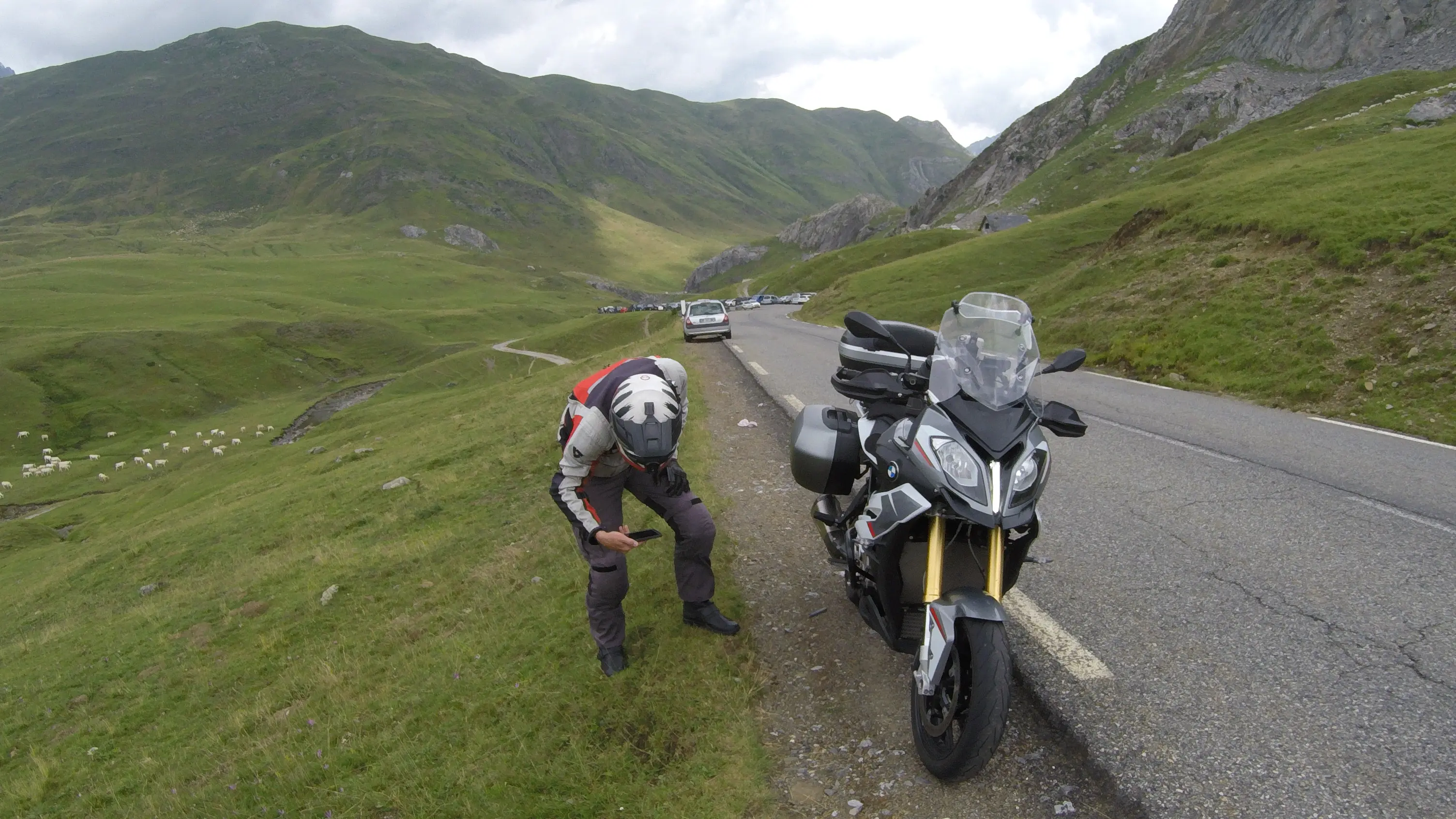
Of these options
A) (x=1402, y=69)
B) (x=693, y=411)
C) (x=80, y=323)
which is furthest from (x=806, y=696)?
(x=80, y=323)

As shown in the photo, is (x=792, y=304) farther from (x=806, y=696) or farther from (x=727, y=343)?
(x=806, y=696)

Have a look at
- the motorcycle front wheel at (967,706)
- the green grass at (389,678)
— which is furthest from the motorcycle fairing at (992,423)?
the green grass at (389,678)

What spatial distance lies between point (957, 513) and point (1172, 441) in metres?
8.54

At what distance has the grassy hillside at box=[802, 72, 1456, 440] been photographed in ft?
44.9

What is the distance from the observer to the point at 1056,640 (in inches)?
192

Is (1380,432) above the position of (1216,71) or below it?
below

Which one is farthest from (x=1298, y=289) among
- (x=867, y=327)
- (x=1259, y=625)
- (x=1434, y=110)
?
(x=1434, y=110)

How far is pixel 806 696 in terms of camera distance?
4.77 meters

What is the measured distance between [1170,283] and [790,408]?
52.8 ft

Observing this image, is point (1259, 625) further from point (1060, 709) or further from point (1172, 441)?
point (1172, 441)

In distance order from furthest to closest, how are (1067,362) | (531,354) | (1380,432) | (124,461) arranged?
1. (531,354)
2. (124,461)
3. (1380,432)
4. (1067,362)

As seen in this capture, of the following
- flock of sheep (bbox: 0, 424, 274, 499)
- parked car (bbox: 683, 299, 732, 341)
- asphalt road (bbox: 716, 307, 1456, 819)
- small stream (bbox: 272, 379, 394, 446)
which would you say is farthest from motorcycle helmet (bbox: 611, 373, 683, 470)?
flock of sheep (bbox: 0, 424, 274, 499)

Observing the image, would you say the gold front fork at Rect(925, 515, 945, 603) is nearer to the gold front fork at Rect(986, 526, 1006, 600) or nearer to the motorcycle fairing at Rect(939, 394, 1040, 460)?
the gold front fork at Rect(986, 526, 1006, 600)

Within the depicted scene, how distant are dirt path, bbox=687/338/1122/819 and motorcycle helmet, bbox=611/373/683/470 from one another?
1790 millimetres
